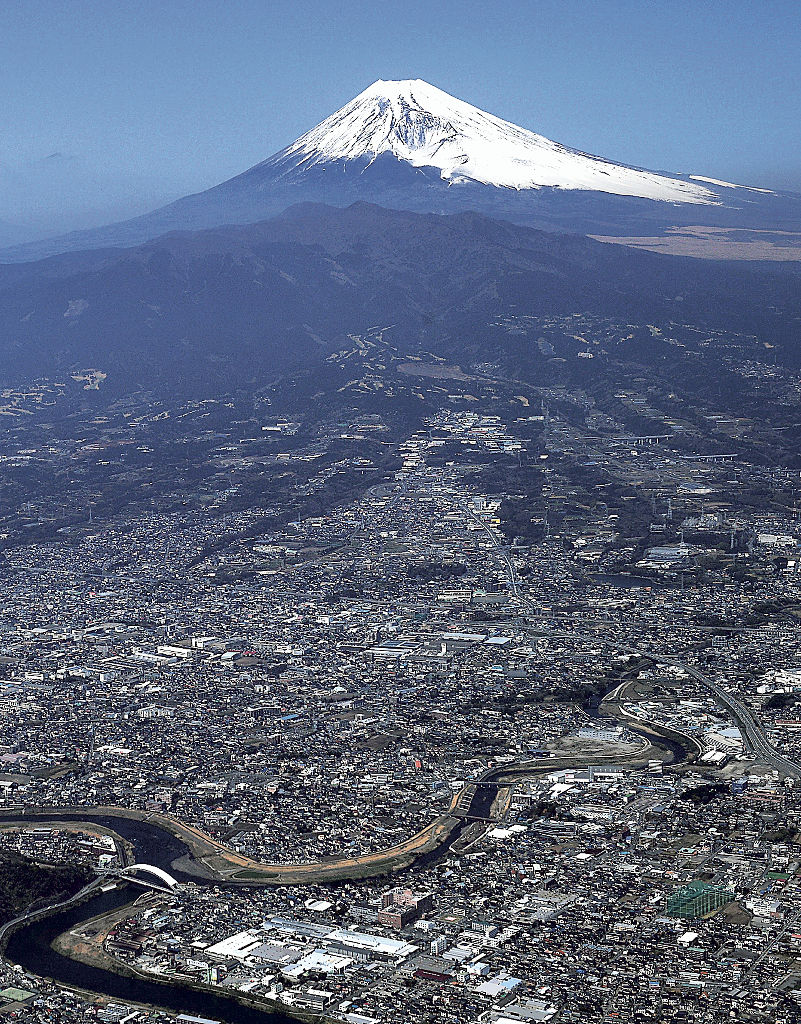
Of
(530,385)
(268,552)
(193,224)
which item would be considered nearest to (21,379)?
(530,385)

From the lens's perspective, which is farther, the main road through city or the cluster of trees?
the main road through city

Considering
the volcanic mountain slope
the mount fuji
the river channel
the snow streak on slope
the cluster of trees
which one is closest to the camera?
the river channel

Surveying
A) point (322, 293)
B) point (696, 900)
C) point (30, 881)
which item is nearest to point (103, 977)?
point (30, 881)

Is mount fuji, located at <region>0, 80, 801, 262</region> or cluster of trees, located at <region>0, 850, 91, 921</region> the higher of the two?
mount fuji, located at <region>0, 80, 801, 262</region>

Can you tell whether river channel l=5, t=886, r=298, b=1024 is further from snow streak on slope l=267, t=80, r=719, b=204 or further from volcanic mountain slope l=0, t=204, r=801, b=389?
snow streak on slope l=267, t=80, r=719, b=204

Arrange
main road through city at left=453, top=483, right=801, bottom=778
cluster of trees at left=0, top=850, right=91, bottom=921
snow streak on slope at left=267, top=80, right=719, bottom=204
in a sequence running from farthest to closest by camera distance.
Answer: snow streak on slope at left=267, top=80, right=719, bottom=204 → main road through city at left=453, top=483, right=801, bottom=778 → cluster of trees at left=0, top=850, right=91, bottom=921

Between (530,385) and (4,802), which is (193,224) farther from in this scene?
(4,802)

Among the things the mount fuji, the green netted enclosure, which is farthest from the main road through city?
the mount fuji

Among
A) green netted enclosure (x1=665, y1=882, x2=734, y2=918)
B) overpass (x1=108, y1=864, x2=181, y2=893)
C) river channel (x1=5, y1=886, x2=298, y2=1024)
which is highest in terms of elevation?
green netted enclosure (x1=665, y1=882, x2=734, y2=918)
